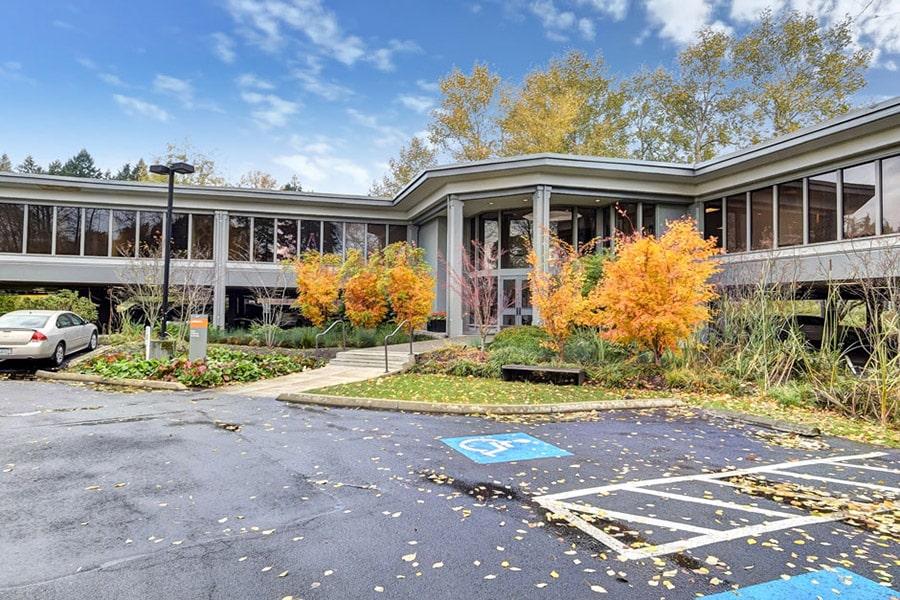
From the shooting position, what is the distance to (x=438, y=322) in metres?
20.5

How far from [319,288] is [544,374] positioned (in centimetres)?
872

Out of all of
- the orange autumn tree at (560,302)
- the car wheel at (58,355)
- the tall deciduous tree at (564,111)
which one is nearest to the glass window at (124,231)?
the car wheel at (58,355)

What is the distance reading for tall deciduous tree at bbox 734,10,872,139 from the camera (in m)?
24.5

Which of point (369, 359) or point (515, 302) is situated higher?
point (515, 302)

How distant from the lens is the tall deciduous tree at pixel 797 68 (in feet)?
80.3

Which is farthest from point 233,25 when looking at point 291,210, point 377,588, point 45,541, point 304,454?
point 377,588

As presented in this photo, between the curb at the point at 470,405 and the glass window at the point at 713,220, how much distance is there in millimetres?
10920

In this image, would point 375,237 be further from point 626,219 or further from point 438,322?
point 626,219

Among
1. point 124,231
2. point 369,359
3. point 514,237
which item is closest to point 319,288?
point 369,359

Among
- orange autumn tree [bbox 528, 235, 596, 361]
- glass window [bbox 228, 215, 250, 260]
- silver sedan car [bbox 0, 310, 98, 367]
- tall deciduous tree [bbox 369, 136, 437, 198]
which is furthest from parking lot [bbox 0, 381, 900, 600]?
tall deciduous tree [bbox 369, 136, 437, 198]

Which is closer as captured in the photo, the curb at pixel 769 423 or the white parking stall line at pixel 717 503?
the white parking stall line at pixel 717 503

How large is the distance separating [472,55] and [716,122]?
14.2m

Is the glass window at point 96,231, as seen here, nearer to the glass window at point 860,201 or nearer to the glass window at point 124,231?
the glass window at point 124,231

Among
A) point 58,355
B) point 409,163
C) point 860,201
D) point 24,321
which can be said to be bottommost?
point 58,355
